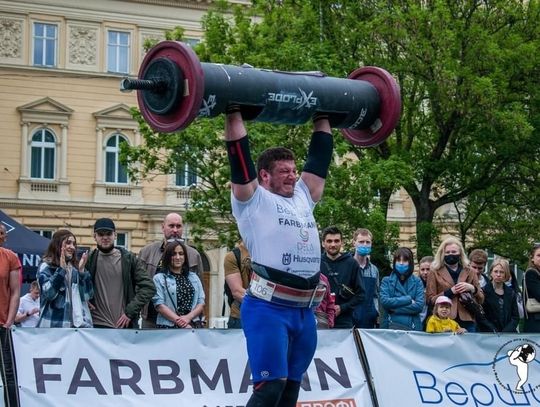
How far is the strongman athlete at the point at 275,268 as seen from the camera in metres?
7.91

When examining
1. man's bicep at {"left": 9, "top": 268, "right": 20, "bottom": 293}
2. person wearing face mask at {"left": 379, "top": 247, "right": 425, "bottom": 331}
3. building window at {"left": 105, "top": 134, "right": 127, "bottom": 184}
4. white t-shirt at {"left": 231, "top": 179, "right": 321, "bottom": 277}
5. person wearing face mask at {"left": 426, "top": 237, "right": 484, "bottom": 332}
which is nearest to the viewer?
white t-shirt at {"left": 231, "top": 179, "right": 321, "bottom": 277}

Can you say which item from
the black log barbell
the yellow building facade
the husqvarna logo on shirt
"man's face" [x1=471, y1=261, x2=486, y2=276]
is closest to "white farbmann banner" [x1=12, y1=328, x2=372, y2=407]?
the husqvarna logo on shirt

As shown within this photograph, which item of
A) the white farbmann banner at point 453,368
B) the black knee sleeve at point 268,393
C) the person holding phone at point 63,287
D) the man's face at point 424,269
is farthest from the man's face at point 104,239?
the man's face at point 424,269

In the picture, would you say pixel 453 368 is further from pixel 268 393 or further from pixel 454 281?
pixel 268 393

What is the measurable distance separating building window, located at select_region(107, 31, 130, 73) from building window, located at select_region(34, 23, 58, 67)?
2.03 metres

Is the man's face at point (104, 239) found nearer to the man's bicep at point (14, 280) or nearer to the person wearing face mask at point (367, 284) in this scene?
the man's bicep at point (14, 280)

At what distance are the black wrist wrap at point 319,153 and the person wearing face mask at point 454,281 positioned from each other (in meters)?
4.99

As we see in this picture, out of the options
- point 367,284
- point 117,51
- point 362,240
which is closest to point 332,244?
point 362,240

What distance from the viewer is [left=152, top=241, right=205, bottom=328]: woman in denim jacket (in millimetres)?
11938

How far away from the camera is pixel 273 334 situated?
26.0 ft

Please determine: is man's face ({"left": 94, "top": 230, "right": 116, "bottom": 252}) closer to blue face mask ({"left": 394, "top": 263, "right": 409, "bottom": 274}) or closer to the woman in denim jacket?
the woman in denim jacket

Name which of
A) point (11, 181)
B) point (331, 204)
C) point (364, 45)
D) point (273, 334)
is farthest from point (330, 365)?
point (11, 181)

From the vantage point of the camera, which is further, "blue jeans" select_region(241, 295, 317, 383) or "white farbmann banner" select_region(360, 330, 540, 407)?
"white farbmann banner" select_region(360, 330, 540, 407)

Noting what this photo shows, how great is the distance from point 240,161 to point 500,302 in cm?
675
